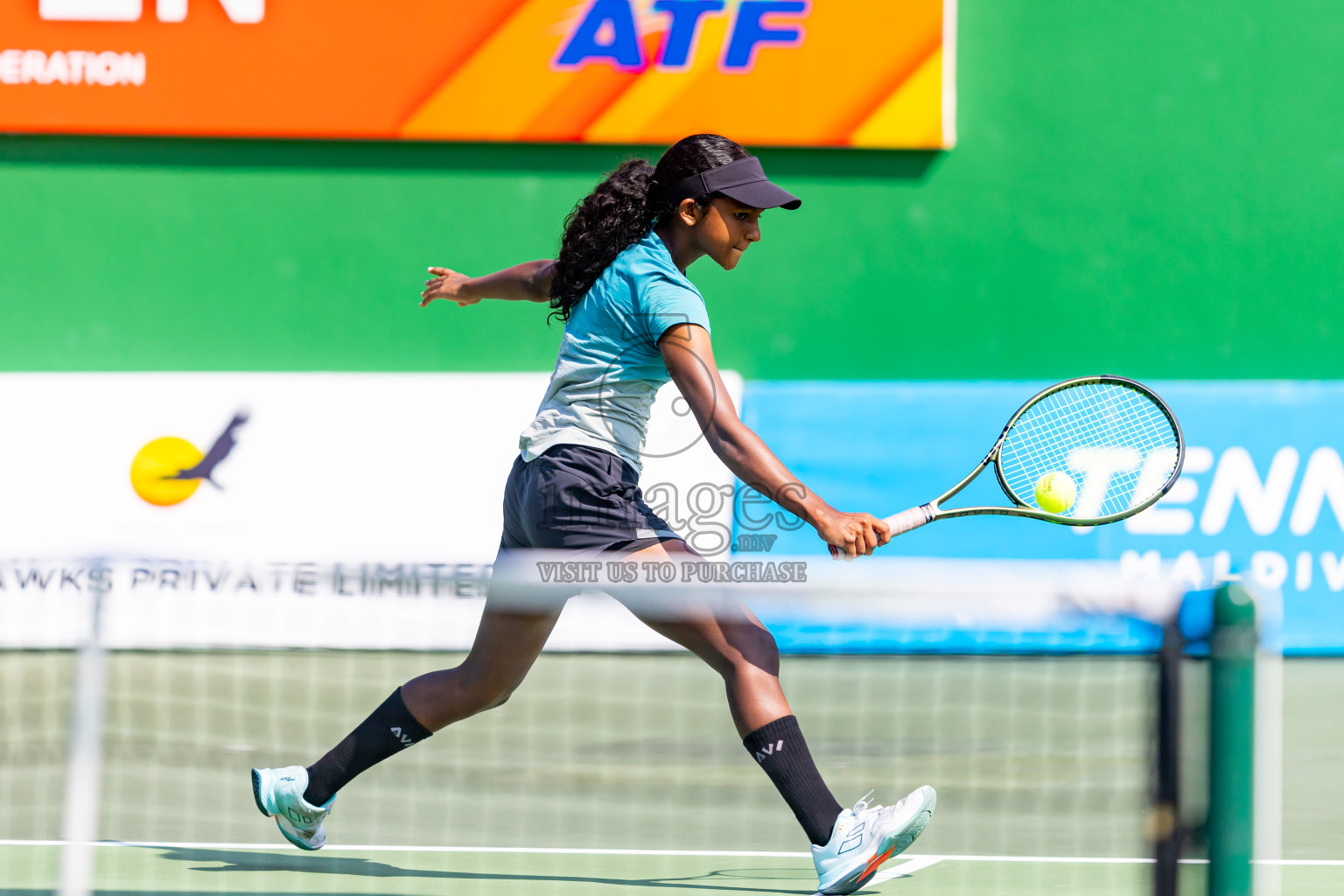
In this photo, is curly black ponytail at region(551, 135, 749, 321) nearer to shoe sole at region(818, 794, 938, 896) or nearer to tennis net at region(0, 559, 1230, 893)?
tennis net at region(0, 559, 1230, 893)

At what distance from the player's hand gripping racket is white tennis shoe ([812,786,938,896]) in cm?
48

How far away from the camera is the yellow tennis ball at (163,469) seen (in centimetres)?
678

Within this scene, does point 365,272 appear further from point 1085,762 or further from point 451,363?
point 1085,762

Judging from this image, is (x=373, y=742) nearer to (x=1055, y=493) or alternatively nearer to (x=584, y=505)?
(x=584, y=505)

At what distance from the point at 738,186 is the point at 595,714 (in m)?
2.77

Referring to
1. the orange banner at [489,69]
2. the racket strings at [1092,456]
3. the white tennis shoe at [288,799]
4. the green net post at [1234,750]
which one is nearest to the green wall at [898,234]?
the orange banner at [489,69]

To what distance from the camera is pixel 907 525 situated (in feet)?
9.05

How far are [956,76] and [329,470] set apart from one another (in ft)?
13.0

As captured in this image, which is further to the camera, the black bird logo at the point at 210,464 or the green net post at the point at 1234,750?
the black bird logo at the point at 210,464

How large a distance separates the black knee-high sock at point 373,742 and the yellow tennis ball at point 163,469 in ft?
13.6

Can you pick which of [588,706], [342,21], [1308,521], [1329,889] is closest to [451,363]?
[342,21]

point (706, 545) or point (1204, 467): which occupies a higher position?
point (1204, 467)

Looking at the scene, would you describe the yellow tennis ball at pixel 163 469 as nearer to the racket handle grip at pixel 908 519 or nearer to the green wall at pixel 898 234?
the green wall at pixel 898 234

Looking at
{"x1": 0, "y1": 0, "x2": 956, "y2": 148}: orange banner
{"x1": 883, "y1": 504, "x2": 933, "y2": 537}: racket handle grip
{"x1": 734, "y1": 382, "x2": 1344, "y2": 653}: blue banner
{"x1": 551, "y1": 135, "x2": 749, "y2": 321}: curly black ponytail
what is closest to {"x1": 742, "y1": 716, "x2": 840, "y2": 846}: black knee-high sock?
{"x1": 883, "y1": 504, "x2": 933, "y2": 537}: racket handle grip
